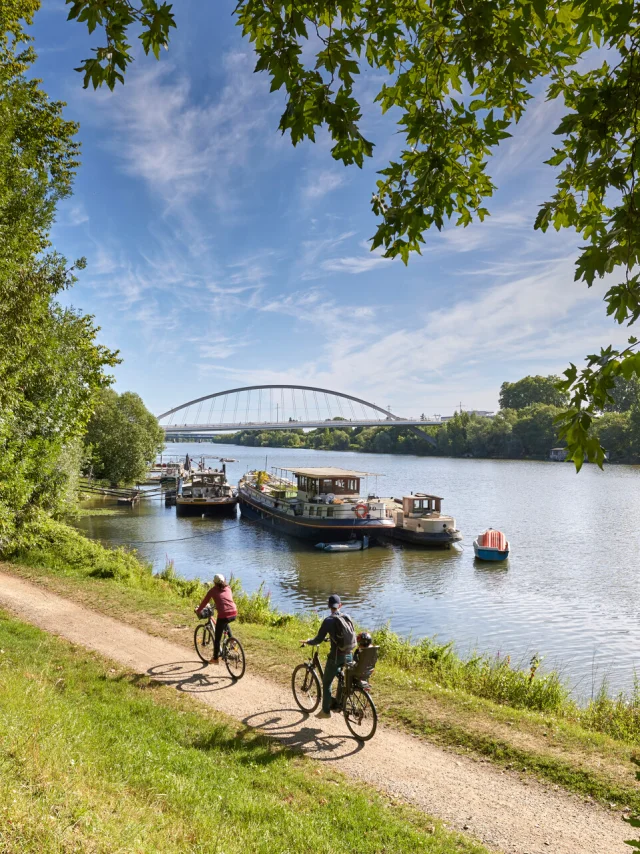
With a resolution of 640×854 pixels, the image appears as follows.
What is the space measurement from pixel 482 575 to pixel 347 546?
872 centimetres

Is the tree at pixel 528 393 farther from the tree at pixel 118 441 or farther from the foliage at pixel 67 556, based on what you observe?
the foliage at pixel 67 556

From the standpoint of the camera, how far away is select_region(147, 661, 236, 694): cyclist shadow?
29.9 ft

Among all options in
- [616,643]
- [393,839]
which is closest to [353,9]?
[393,839]

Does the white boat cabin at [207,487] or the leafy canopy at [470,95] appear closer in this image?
the leafy canopy at [470,95]

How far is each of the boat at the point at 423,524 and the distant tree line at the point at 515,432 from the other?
2309 inches

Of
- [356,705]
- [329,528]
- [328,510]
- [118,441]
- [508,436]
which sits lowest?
[329,528]

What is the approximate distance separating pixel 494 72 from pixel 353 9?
3.34 feet

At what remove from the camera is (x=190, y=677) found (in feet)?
31.2

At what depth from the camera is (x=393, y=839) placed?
5270 mm

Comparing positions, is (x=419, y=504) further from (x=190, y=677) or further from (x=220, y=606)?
(x=190, y=677)

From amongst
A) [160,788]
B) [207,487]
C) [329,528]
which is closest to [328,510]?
[329,528]

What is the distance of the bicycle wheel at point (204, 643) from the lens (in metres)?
10.3

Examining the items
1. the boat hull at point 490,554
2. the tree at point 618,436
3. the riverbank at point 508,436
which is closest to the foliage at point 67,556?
the boat hull at point 490,554

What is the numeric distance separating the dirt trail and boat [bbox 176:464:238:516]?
114 feet
